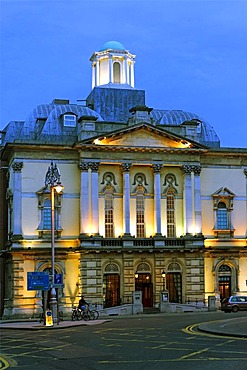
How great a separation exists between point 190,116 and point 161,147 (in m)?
11.6

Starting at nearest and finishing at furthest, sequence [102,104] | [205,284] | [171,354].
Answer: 1. [171,354]
2. [205,284]
3. [102,104]

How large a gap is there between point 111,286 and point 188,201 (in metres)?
10.2

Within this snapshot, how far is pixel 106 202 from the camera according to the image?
58.6m

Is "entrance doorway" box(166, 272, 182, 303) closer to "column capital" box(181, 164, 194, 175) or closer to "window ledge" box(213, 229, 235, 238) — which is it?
"window ledge" box(213, 229, 235, 238)

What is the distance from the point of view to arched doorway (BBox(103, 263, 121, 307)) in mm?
57312

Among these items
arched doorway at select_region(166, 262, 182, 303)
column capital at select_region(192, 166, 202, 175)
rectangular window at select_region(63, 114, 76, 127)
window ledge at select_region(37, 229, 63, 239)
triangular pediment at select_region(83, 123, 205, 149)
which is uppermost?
rectangular window at select_region(63, 114, 76, 127)

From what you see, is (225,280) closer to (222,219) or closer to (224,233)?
(224,233)

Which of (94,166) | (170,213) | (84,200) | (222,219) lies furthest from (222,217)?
(84,200)

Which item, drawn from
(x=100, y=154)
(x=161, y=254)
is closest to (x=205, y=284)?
(x=161, y=254)

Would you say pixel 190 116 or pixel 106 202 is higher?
pixel 190 116

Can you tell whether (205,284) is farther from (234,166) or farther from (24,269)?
(24,269)

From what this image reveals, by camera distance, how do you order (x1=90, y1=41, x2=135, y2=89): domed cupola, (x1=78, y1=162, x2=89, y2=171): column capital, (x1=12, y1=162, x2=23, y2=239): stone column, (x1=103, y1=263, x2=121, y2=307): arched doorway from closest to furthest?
(x1=12, y1=162, x2=23, y2=239): stone column → (x1=103, y1=263, x2=121, y2=307): arched doorway → (x1=78, y1=162, x2=89, y2=171): column capital → (x1=90, y1=41, x2=135, y2=89): domed cupola

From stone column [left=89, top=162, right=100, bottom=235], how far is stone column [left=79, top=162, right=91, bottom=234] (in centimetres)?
43

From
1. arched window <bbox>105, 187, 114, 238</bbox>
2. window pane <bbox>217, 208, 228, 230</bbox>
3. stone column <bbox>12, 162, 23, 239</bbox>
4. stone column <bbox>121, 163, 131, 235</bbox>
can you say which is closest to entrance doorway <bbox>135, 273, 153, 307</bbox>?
stone column <bbox>121, 163, 131, 235</bbox>
